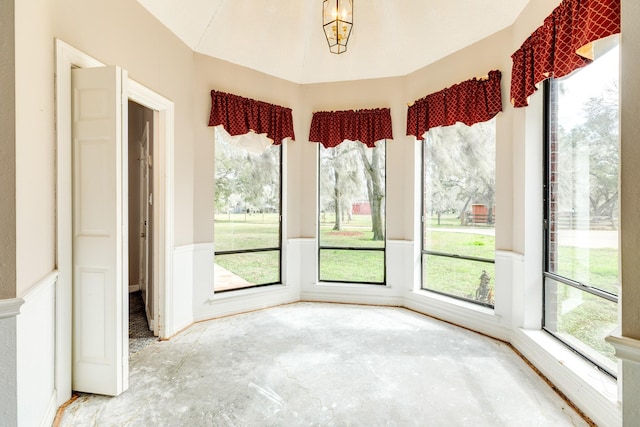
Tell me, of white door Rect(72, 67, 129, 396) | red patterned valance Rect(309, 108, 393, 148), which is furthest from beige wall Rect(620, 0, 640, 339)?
red patterned valance Rect(309, 108, 393, 148)

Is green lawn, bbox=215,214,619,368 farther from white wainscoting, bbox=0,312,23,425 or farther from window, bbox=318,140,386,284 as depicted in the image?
white wainscoting, bbox=0,312,23,425

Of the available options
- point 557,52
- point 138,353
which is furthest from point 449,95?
point 138,353

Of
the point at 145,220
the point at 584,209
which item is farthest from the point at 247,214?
the point at 584,209

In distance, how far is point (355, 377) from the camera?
2.54 metres

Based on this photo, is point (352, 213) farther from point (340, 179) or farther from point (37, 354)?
point (37, 354)

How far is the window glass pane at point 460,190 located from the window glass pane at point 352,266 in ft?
2.38

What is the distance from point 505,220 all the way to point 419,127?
1.44 metres

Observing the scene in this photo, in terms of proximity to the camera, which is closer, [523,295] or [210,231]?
[523,295]

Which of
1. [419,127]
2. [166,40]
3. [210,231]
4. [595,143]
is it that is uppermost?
[166,40]

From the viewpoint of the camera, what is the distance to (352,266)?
179 inches

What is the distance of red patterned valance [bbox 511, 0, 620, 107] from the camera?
6.07 feet

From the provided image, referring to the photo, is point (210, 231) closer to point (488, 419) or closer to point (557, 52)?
point (488, 419)

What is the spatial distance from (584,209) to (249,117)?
3.35 metres

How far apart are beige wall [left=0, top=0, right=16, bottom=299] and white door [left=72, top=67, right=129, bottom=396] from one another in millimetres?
768
